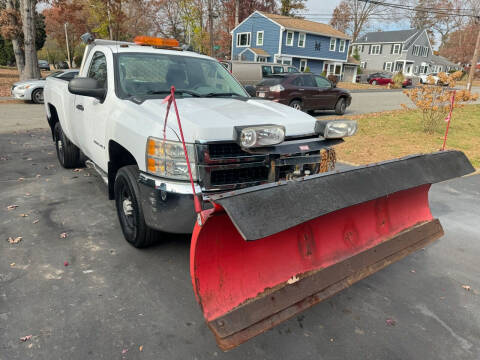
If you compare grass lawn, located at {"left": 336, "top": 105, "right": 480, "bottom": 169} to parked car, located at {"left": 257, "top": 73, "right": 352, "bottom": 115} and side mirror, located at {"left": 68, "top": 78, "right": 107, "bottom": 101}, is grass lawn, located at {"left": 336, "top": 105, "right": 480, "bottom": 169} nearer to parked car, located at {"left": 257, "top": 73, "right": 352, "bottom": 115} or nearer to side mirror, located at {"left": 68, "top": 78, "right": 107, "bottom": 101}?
parked car, located at {"left": 257, "top": 73, "right": 352, "bottom": 115}

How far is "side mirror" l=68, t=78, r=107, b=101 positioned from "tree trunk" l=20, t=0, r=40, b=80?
18.1 metres

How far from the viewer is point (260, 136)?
2.86 meters

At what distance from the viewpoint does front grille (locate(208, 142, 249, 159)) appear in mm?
2885

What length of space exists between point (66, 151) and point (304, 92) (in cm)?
1003

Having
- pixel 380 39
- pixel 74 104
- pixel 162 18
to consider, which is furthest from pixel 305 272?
pixel 380 39

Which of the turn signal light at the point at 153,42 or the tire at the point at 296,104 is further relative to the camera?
the tire at the point at 296,104

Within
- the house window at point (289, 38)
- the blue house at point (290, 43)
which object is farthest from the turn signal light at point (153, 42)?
the house window at point (289, 38)

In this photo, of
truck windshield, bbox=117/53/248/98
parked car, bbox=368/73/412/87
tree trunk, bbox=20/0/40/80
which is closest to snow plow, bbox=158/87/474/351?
truck windshield, bbox=117/53/248/98

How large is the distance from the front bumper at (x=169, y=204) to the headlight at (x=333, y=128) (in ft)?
4.51

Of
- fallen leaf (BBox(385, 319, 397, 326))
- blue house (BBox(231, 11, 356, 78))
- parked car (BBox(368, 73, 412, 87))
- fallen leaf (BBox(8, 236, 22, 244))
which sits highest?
blue house (BBox(231, 11, 356, 78))

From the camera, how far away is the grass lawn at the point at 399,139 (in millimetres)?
8344

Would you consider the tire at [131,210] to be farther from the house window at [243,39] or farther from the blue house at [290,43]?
the house window at [243,39]

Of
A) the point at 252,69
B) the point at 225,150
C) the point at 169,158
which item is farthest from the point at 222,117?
the point at 252,69

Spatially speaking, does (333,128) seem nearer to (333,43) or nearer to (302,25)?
(302,25)
